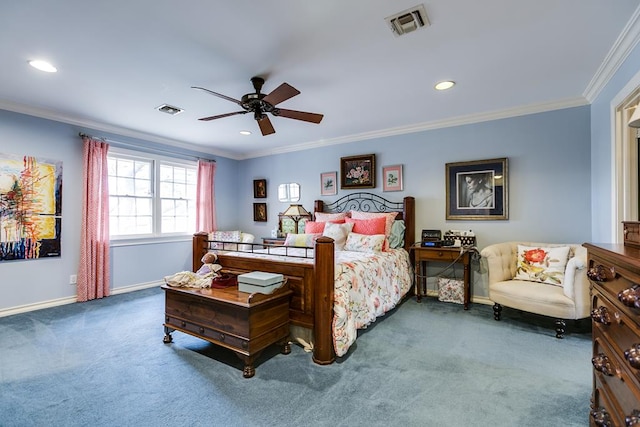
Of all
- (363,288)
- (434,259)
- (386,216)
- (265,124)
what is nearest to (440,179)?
(386,216)

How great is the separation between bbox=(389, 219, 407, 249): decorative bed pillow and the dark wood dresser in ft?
8.72

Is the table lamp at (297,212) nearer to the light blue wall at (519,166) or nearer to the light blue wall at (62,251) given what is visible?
the light blue wall at (519,166)

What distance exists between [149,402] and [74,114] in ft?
12.1

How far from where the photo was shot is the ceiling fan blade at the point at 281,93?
2355 mm

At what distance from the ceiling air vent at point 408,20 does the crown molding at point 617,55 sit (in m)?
1.31

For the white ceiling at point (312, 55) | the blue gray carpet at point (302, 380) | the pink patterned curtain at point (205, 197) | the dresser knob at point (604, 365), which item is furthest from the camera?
the pink patterned curtain at point (205, 197)

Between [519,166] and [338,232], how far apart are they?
2365 mm

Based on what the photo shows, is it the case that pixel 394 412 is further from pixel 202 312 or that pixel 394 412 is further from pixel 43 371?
pixel 43 371

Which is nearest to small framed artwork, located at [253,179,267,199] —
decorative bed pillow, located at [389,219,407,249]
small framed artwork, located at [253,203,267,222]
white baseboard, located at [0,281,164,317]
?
small framed artwork, located at [253,203,267,222]

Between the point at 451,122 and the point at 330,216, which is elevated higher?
the point at 451,122

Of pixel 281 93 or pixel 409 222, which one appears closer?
pixel 281 93

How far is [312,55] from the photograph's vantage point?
7.88 feet

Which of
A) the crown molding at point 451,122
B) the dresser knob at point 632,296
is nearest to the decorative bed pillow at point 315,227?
the crown molding at point 451,122

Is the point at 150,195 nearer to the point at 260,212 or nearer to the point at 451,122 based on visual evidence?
the point at 260,212
